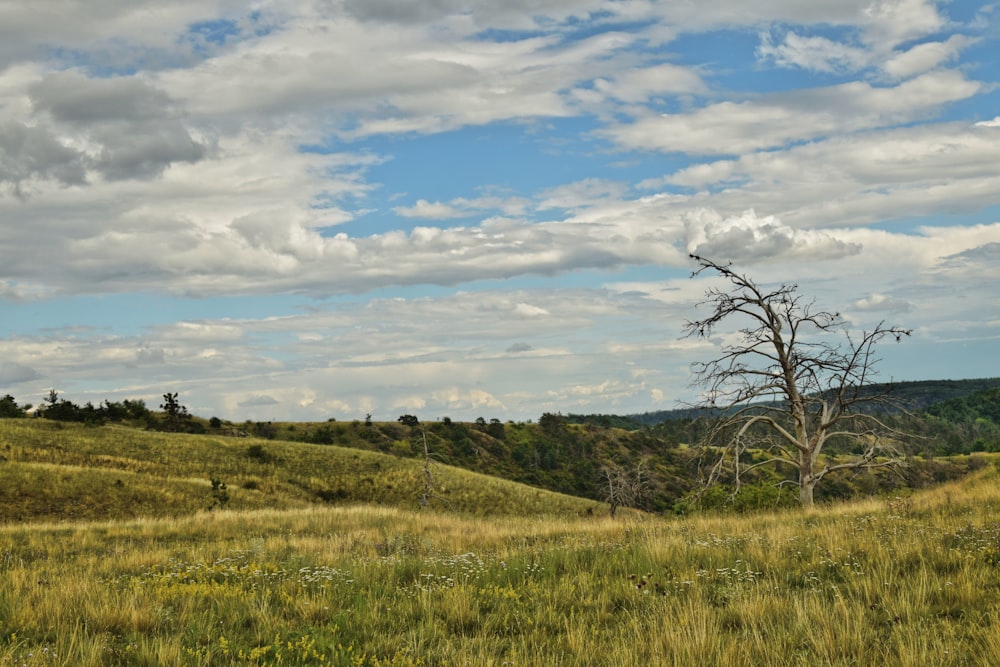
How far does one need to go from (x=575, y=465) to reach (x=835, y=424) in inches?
3842

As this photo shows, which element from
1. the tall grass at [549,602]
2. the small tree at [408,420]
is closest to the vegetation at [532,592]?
the tall grass at [549,602]

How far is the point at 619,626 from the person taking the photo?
6523 millimetres

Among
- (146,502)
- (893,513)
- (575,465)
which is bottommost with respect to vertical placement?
(575,465)

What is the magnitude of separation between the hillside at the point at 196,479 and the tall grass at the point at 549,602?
28.6m

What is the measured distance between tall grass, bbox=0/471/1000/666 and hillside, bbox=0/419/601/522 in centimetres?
2861

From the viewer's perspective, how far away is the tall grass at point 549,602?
560cm

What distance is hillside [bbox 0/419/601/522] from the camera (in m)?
37.7

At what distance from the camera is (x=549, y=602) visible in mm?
7559

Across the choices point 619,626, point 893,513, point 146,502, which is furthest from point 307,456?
point 619,626

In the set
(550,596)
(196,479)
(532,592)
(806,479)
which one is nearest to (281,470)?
(196,479)

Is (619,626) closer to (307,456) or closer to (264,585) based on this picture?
(264,585)

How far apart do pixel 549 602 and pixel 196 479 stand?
4542 cm

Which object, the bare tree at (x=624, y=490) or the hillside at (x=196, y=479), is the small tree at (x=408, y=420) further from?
the bare tree at (x=624, y=490)

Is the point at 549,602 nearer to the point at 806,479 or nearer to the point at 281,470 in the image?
the point at 806,479
